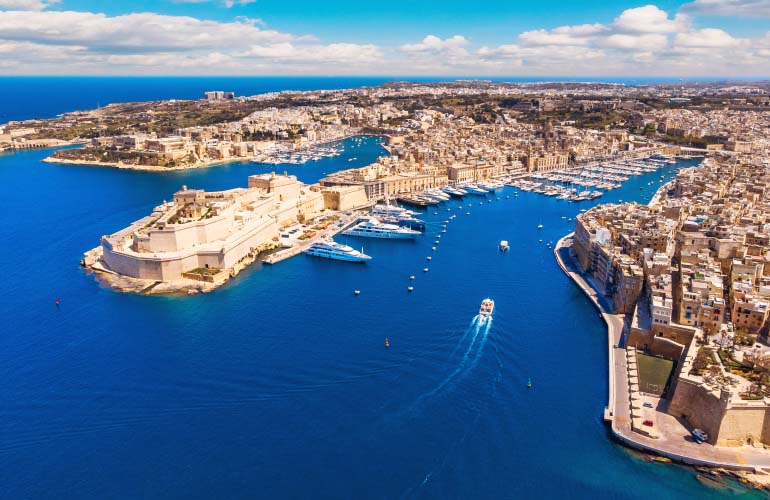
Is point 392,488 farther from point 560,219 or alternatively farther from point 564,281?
point 560,219

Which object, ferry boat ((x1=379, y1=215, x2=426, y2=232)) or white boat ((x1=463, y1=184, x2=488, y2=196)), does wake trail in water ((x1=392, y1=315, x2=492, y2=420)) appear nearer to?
ferry boat ((x1=379, y1=215, x2=426, y2=232))

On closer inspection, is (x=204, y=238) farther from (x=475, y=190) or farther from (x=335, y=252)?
(x=475, y=190)

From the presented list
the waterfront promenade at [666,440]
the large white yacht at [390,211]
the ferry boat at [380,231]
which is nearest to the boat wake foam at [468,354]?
the waterfront promenade at [666,440]

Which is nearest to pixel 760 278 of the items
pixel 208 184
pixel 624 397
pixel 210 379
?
pixel 624 397

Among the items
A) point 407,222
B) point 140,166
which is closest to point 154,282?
point 407,222

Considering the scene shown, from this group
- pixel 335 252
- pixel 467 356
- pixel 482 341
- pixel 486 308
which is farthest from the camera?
pixel 335 252

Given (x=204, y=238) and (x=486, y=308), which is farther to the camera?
(x=204, y=238)
